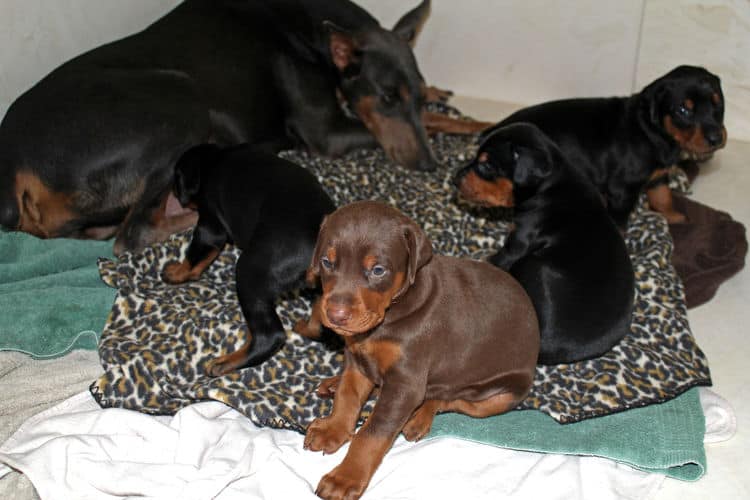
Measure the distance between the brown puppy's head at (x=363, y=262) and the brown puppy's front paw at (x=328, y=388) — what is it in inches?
26.6

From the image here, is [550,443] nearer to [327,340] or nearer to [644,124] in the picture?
[327,340]

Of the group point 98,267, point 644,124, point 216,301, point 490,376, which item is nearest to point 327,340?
point 216,301

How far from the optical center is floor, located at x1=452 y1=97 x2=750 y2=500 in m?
3.17

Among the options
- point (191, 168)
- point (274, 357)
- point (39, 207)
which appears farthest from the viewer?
point (39, 207)

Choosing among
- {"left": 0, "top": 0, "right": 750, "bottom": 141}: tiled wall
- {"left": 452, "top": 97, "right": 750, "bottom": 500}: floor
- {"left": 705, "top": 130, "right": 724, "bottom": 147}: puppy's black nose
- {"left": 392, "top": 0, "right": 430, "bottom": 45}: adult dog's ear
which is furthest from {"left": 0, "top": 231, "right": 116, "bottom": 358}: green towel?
{"left": 705, "top": 130, "right": 724, "bottom": 147}: puppy's black nose

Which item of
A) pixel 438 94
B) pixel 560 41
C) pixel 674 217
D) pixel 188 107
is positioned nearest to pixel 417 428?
pixel 188 107

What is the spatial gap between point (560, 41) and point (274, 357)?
3.56 m

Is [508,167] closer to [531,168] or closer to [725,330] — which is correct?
[531,168]

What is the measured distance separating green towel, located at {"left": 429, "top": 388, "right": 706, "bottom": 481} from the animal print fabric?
0.05 m

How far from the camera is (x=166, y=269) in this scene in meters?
3.99

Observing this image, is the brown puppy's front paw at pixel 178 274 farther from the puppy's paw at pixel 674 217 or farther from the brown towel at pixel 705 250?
the puppy's paw at pixel 674 217

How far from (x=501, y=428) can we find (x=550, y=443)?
197 mm

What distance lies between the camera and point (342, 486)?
2850 mm

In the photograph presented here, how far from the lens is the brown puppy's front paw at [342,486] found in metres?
2.84
